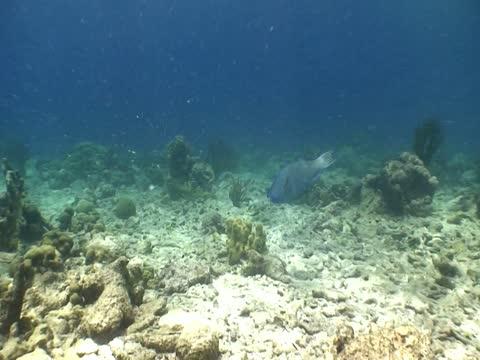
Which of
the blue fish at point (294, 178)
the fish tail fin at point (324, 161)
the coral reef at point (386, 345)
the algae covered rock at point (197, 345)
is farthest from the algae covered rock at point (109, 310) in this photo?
the fish tail fin at point (324, 161)

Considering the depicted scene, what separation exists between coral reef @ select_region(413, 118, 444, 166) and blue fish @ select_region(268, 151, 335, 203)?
572 centimetres

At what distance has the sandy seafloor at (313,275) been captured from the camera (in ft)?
13.4

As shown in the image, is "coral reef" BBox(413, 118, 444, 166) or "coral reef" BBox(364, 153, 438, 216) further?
"coral reef" BBox(413, 118, 444, 166)

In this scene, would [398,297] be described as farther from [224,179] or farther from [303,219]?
[224,179]

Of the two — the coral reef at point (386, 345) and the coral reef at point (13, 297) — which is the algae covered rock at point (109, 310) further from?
the coral reef at point (386, 345)

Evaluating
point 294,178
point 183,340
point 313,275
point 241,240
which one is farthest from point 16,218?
point 313,275

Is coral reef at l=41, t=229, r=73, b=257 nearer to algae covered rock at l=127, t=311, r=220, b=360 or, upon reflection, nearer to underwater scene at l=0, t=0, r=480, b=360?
underwater scene at l=0, t=0, r=480, b=360

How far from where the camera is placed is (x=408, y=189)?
8609mm

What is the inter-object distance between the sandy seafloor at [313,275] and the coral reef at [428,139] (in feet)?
5.32

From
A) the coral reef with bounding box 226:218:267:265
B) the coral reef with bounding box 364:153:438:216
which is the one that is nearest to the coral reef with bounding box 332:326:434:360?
the coral reef with bounding box 226:218:267:265

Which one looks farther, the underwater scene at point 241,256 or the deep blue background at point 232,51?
the deep blue background at point 232,51

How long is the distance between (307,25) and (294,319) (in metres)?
109

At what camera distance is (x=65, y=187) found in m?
13.2

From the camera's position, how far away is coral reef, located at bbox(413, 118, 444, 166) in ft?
36.0
